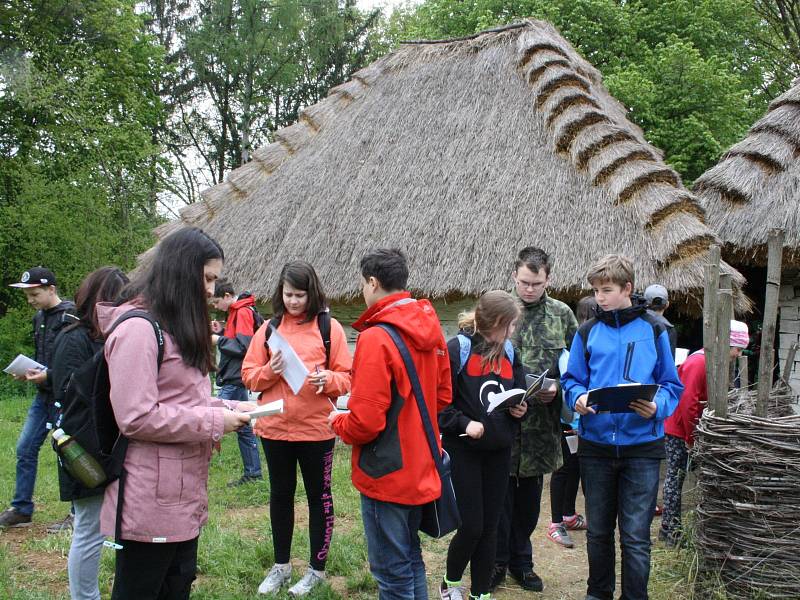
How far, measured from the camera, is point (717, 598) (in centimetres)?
319

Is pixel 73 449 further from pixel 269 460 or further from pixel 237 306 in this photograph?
pixel 237 306

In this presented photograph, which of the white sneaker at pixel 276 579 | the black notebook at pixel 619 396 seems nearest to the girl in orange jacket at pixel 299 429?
the white sneaker at pixel 276 579

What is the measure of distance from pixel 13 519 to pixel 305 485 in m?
2.56

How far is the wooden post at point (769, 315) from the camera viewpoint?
312 cm

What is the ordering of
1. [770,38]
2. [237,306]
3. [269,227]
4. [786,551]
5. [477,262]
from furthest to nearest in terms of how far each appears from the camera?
[770,38]
[269,227]
[477,262]
[237,306]
[786,551]

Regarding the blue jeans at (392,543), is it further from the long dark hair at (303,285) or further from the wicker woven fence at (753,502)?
the wicker woven fence at (753,502)

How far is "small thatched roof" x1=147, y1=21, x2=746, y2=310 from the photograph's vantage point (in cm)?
655

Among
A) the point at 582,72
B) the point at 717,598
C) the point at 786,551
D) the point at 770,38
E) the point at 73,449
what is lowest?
the point at 717,598

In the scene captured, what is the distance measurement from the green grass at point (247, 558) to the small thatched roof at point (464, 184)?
109 inches

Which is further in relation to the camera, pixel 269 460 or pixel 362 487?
pixel 269 460

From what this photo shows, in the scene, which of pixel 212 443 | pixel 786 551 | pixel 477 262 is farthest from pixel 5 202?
pixel 786 551

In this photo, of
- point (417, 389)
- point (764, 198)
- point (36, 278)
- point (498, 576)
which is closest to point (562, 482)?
point (498, 576)

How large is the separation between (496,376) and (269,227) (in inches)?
247

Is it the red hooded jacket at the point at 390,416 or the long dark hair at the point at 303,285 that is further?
the long dark hair at the point at 303,285
